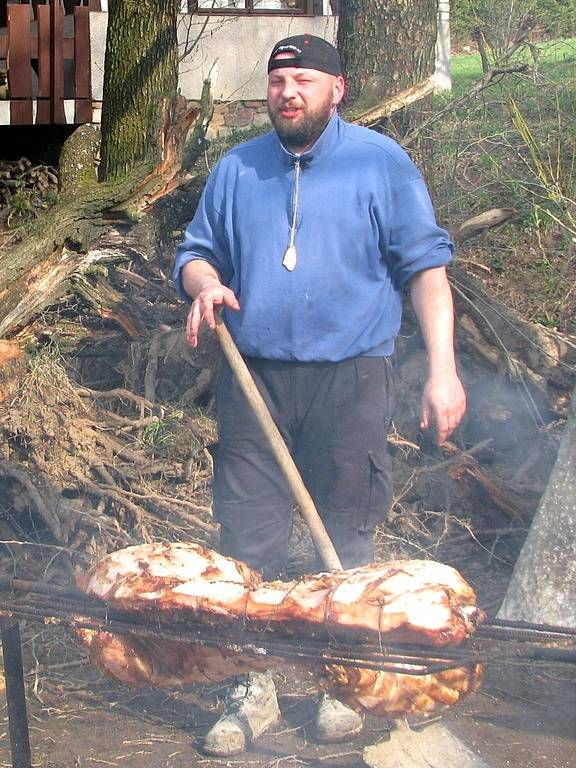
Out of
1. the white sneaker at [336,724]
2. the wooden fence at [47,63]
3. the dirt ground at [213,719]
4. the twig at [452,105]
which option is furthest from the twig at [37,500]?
the wooden fence at [47,63]

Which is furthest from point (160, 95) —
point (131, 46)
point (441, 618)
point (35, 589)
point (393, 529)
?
point (441, 618)

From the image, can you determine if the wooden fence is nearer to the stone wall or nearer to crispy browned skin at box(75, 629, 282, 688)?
the stone wall

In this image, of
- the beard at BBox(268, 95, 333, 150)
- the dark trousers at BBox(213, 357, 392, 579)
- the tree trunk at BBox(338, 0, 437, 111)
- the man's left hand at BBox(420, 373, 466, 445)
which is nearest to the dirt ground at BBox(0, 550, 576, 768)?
the dark trousers at BBox(213, 357, 392, 579)

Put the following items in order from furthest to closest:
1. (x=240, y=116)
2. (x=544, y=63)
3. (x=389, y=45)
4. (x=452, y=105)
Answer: (x=240, y=116) → (x=544, y=63) → (x=389, y=45) → (x=452, y=105)

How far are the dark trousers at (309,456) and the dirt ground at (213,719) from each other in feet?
2.13

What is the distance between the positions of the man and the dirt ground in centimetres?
11

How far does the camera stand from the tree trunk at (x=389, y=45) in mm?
6473

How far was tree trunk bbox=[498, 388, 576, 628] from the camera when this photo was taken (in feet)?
12.5

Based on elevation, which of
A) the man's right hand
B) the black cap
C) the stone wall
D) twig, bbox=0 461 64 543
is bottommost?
twig, bbox=0 461 64 543

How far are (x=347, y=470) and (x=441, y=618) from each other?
43.4 inches

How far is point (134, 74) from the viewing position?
6.62 m

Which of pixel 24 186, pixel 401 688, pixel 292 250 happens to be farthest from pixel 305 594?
pixel 24 186

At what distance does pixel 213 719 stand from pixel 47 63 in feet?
32.8

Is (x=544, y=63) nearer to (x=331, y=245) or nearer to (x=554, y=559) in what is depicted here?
(x=554, y=559)
